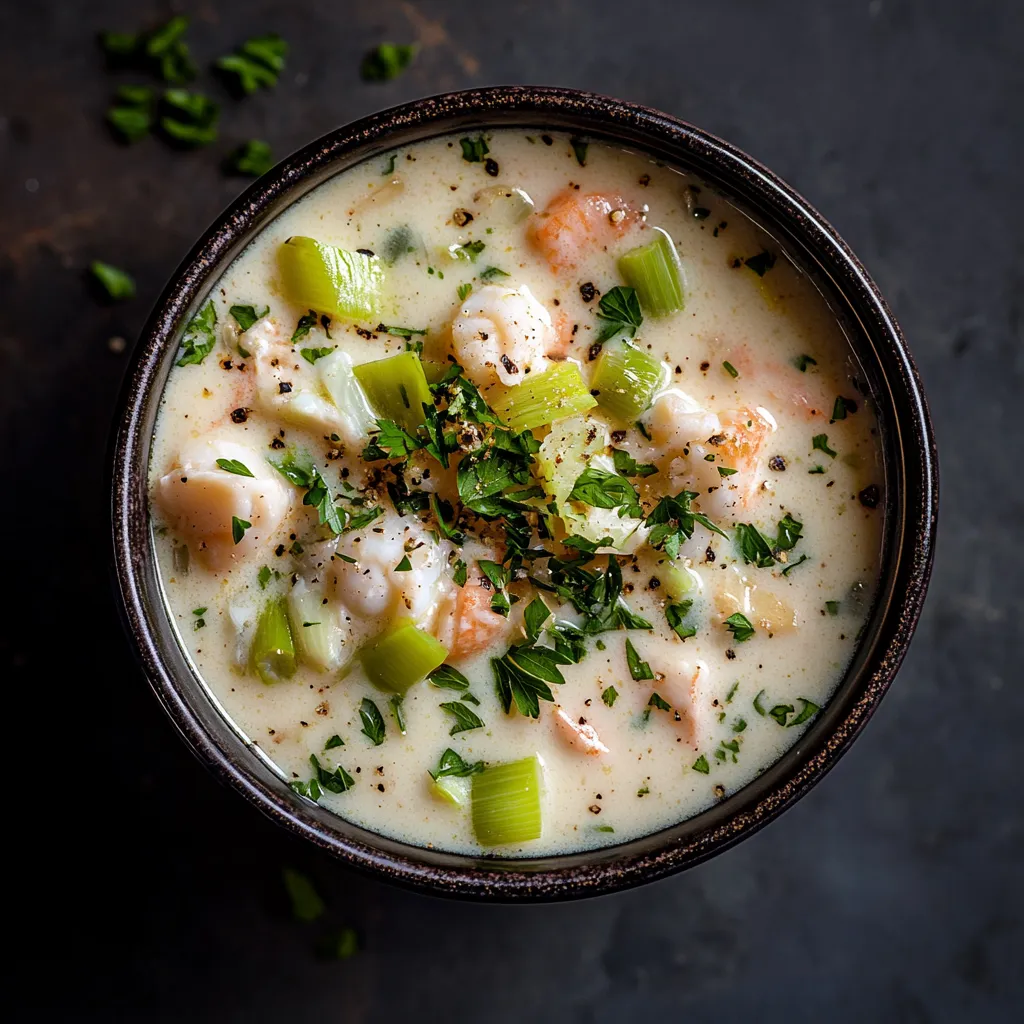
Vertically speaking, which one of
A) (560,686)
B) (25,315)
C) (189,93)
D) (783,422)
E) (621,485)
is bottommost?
(560,686)

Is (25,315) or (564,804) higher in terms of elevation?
(25,315)

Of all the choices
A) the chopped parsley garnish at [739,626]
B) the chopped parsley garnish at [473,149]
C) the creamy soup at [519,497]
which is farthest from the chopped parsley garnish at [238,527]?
the chopped parsley garnish at [739,626]

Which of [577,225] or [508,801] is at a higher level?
[577,225]

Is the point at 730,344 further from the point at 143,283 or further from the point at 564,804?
the point at 143,283

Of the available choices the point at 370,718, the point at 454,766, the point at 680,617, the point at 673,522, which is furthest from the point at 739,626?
the point at 370,718

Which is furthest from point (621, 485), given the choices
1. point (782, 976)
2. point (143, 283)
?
point (782, 976)

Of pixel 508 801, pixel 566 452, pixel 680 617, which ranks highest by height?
pixel 566 452

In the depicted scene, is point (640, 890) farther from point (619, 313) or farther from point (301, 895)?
point (619, 313)

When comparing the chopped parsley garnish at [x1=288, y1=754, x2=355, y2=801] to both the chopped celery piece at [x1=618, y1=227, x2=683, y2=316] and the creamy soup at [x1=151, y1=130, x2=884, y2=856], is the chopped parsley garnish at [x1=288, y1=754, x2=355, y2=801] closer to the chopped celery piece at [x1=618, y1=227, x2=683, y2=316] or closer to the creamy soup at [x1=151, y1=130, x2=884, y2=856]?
the creamy soup at [x1=151, y1=130, x2=884, y2=856]
